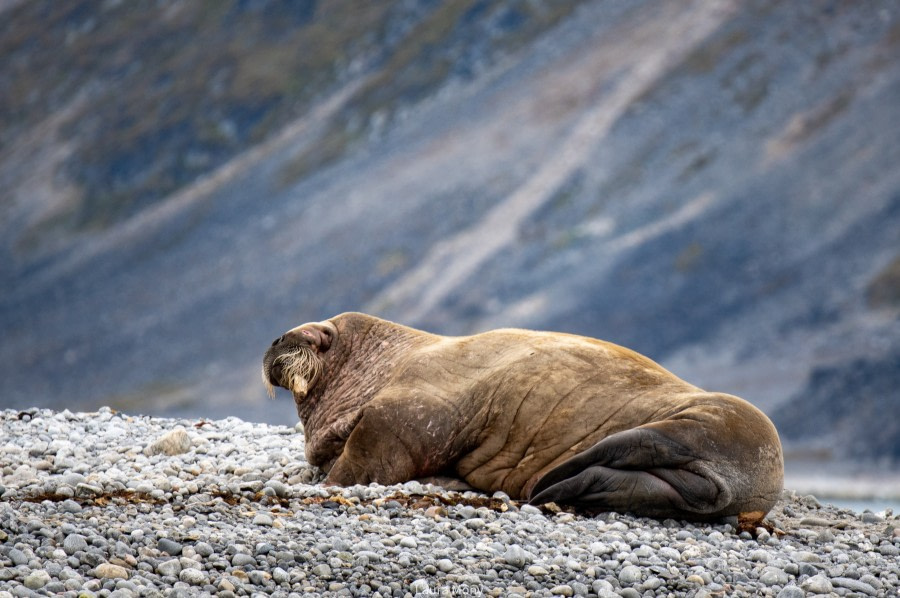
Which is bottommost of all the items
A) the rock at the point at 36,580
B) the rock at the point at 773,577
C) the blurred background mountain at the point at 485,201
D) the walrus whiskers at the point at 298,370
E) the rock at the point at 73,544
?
the rock at the point at 773,577

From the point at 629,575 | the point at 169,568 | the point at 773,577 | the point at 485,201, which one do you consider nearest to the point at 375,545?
the point at 169,568

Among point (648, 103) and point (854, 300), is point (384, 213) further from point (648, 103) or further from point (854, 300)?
point (854, 300)

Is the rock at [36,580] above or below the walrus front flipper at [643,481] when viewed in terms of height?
below

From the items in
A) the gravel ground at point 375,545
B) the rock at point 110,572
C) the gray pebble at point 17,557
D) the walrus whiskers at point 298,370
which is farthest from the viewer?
the walrus whiskers at point 298,370

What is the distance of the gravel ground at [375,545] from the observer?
7.13 meters

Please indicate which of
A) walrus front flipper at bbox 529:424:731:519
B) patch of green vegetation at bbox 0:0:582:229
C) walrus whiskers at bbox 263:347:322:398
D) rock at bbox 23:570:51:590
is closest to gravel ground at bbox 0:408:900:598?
rock at bbox 23:570:51:590

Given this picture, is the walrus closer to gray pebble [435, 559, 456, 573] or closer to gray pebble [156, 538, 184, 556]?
gray pebble [435, 559, 456, 573]

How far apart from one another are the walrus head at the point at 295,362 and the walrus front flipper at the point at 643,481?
302cm

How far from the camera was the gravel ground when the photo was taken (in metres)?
7.13

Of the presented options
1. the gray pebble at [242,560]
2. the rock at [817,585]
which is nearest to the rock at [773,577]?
the rock at [817,585]

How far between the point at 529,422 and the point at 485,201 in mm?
124509

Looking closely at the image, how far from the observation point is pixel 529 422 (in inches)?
411

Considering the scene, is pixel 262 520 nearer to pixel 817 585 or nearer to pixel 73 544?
pixel 73 544

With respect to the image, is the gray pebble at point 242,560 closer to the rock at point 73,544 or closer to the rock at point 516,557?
the rock at point 73,544
